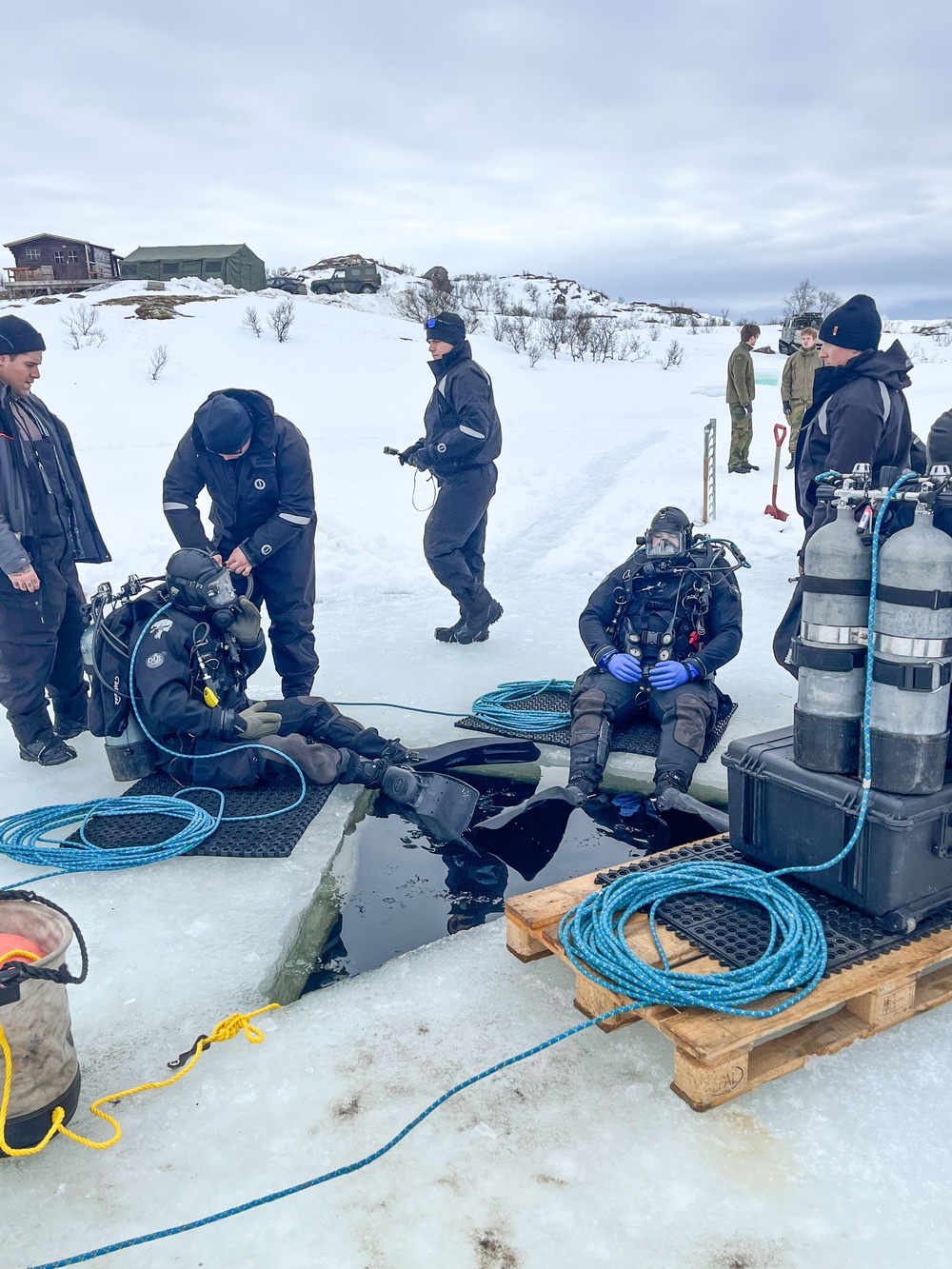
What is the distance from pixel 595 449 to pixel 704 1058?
465 inches

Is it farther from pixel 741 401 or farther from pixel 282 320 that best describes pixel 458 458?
pixel 282 320

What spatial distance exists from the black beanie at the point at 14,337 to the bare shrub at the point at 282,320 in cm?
1987

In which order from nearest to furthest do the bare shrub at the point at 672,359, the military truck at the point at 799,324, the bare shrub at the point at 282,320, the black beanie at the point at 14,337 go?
the black beanie at the point at 14,337 → the military truck at the point at 799,324 → the bare shrub at the point at 282,320 → the bare shrub at the point at 672,359

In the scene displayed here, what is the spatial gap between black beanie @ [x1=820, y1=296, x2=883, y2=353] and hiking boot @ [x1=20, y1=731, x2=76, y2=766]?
154 inches

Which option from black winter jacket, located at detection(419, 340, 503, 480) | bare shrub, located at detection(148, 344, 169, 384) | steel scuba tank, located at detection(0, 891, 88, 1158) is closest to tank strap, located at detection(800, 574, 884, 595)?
steel scuba tank, located at detection(0, 891, 88, 1158)

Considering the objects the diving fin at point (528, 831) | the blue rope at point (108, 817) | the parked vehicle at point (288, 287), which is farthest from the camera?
the parked vehicle at point (288, 287)

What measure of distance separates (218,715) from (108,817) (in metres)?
0.60

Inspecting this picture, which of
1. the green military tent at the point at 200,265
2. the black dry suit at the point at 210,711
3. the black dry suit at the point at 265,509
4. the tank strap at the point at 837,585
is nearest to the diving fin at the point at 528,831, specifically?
the black dry suit at the point at 210,711

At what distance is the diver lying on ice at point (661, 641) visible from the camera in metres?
4.06

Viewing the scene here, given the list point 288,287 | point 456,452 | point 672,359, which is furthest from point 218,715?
point 288,287

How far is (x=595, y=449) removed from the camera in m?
13.2

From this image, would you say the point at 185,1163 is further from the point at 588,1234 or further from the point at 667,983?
the point at 667,983

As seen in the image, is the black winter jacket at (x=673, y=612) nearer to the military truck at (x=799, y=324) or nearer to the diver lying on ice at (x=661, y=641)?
the diver lying on ice at (x=661, y=641)

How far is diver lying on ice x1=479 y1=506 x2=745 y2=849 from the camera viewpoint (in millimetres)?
A: 4059
